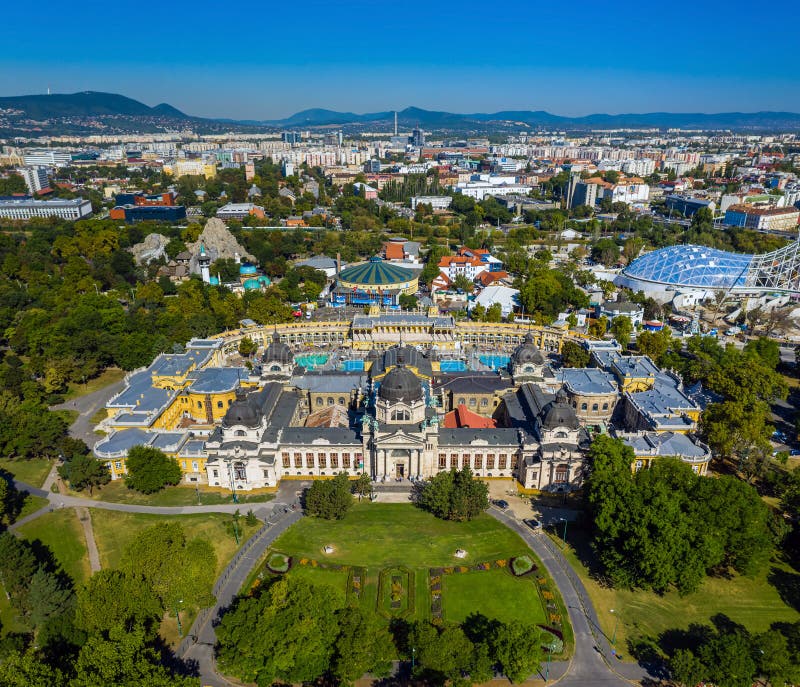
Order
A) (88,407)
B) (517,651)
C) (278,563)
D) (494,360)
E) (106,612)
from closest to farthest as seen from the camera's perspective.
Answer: (517,651) → (106,612) → (278,563) → (88,407) → (494,360)

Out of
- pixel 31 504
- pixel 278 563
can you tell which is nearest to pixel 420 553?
pixel 278 563

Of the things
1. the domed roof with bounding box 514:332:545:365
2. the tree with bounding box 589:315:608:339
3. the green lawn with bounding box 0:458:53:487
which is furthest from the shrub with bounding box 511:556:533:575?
the tree with bounding box 589:315:608:339

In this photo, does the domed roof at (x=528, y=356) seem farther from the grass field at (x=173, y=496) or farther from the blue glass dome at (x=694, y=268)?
the blue glass dome at (x=694, y=268)

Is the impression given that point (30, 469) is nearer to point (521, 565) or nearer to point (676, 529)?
point (521, 565)

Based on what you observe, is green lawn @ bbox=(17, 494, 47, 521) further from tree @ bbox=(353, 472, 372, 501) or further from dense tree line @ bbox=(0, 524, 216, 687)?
tree @ bbox=(353, 472, 372, 501)

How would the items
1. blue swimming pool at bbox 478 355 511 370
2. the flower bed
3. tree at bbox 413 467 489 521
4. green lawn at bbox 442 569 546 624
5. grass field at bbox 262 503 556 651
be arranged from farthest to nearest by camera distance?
blue swimming pool at bbox 478 355 511 370
tree at bbox 413 467 489 521
the flower bed
grass field at bbox 262 503 556 651
green lawn at bbox 442 569 546 624

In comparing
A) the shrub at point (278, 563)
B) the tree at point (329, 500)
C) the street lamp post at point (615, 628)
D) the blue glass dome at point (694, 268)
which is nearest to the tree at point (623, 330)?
the blue glass dome at point (694, 268)
